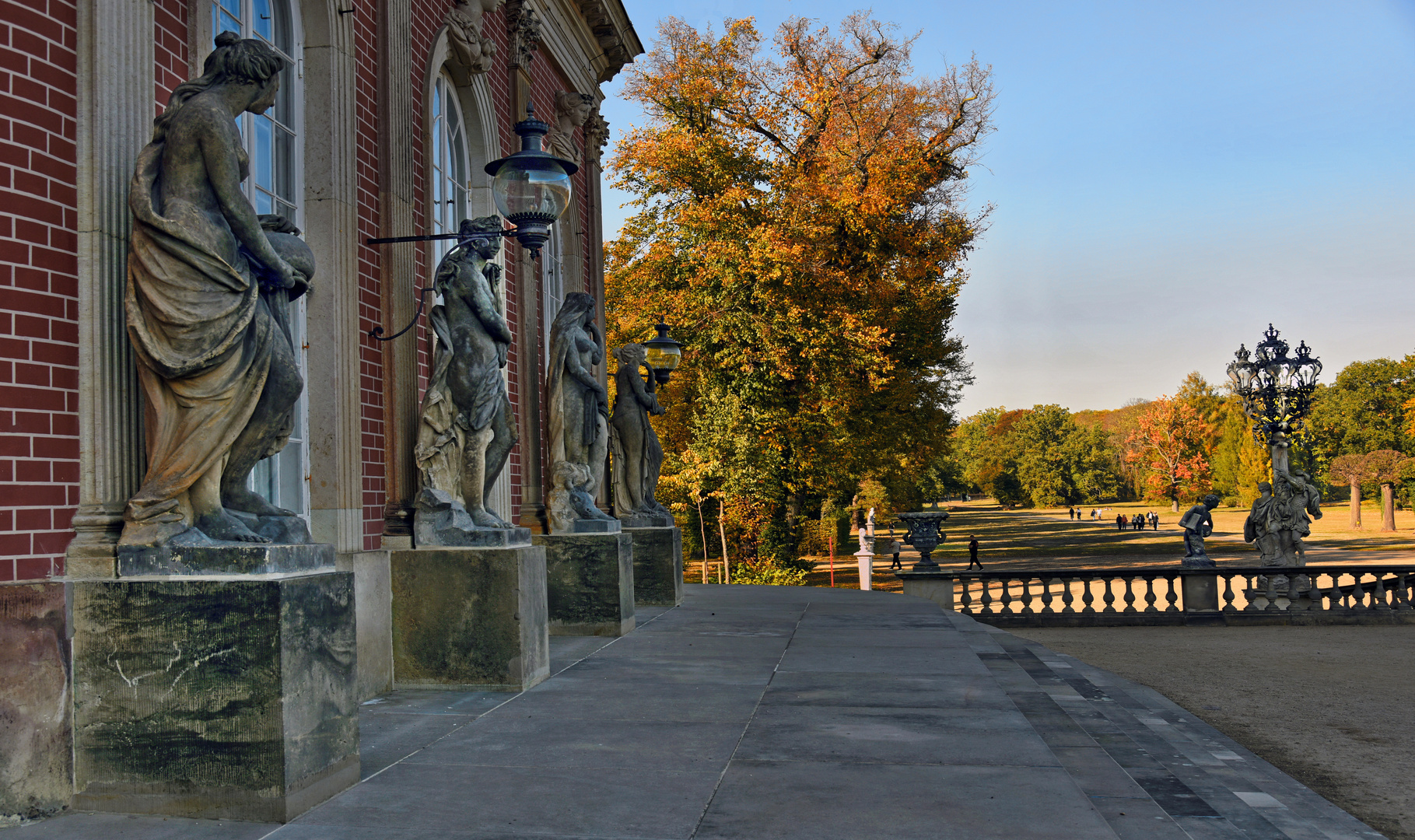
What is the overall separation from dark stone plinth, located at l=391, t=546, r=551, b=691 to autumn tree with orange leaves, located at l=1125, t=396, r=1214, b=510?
85.5 meters

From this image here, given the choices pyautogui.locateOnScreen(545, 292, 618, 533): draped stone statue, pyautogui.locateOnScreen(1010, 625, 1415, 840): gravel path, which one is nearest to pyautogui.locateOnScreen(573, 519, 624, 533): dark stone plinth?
pyautogui.locateOnScreen(545, 292, 618, 533): draped stone statue

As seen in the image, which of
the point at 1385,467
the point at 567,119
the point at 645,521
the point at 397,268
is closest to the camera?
the point at 397,268

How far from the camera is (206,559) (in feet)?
13.3

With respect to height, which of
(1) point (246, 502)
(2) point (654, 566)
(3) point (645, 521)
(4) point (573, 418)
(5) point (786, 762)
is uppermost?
(4) point (573, 418)

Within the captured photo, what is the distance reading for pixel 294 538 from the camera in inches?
173

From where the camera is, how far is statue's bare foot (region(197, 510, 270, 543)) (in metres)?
4.19

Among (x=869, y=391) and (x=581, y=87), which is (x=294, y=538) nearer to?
(x=581, y=87)

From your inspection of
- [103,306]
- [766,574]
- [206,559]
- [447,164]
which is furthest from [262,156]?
[766,574]

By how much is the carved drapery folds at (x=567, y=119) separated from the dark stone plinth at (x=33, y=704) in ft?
32.4

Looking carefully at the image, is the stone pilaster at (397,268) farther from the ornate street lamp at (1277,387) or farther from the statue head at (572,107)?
the ornate street lamp at (1277,387)

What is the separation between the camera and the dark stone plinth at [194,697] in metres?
3.94

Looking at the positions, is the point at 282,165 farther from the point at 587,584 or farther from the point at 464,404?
the point at 587,584

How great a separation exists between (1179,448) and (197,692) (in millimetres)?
88732

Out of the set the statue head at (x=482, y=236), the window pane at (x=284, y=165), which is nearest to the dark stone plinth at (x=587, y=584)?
the statue head at (x=482, y=236)
